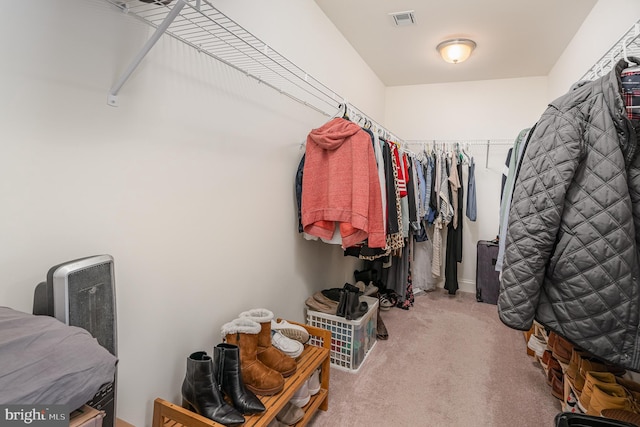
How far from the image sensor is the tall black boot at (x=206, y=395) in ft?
3.78

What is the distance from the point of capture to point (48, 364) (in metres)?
0.55

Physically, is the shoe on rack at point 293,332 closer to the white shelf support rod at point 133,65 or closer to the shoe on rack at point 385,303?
the white shelf support rod at point 133,65

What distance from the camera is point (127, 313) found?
116 centimetres

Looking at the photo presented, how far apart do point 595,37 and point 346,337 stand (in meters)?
2.53

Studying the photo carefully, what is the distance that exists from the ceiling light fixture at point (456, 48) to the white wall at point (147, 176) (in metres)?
1.44

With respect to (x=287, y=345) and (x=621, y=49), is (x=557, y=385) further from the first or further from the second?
(x=621, y=49)

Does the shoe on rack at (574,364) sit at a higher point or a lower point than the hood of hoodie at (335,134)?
lower

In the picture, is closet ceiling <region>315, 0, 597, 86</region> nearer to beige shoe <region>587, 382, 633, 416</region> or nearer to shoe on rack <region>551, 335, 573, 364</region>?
shoe on rack <region>551, 335, 573, 364</region>

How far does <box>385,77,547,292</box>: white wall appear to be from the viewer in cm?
366

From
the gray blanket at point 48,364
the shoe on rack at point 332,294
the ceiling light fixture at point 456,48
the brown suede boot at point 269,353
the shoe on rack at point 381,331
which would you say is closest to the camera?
the gray blanket at point 48,364

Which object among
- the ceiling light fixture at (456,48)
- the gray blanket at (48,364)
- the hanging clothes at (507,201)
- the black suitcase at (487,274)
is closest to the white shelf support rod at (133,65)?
the gray blanket at (48,364)

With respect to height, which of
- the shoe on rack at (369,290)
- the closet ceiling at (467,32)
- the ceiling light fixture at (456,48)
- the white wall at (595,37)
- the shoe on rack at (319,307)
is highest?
the closet ceiling at (467,32)

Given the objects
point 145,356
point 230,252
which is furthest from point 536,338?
point 145,356

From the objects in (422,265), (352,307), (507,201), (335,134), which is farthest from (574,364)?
(422,265)
